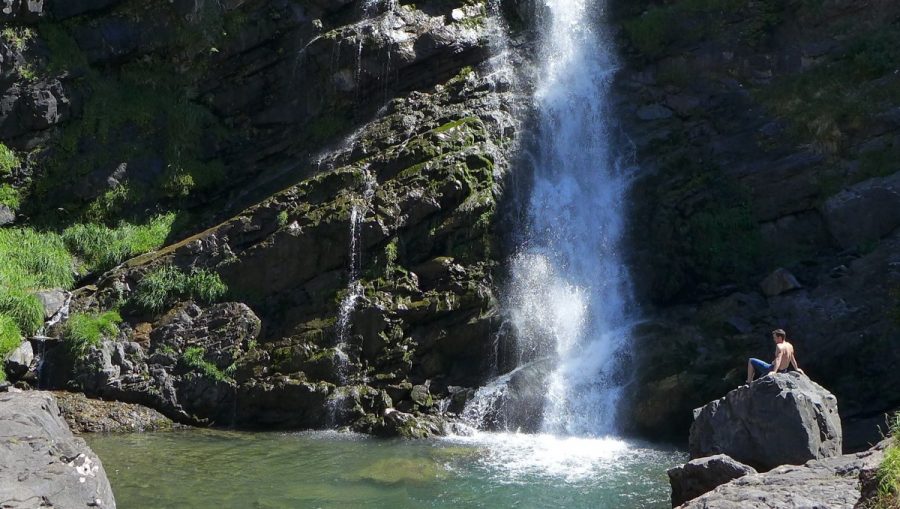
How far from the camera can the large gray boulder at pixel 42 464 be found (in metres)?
9.16

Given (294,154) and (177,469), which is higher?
(294,154)

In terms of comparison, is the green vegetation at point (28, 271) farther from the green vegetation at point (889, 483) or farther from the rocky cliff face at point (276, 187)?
the green vegetation at point (889, 483)

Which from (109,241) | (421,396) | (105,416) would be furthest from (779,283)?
(109,241)

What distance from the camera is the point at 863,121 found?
2027 cm

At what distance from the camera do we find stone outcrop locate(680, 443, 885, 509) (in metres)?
8.80

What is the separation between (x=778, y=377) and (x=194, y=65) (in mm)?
18116

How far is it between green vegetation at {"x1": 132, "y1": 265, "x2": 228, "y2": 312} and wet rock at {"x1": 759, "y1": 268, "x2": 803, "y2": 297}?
11495 mm

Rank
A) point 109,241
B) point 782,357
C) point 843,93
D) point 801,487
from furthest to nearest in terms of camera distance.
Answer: point 109,241 < point 843,93 < point 782,357 < point 801,487

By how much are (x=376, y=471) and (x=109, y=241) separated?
417 inches

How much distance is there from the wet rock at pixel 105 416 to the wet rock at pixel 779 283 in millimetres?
12247

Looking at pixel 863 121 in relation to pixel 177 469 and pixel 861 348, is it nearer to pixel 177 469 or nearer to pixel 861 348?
pixel 861 348

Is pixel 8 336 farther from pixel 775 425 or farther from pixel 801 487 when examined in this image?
pixel 801 487

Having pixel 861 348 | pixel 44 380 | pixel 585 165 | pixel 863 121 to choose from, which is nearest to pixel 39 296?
pixel 44 380

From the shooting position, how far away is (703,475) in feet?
36.8
